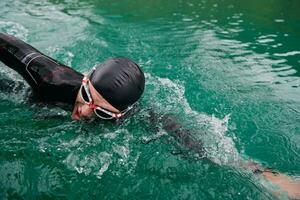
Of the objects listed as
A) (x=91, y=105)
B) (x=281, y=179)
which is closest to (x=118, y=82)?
(x=91, y=105)

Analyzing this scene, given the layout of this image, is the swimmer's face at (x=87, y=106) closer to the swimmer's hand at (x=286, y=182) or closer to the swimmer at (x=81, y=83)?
the swimmer at (x=81, y=83)

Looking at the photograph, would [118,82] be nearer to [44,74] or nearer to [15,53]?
[44,74]

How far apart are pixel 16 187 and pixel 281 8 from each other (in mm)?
14622

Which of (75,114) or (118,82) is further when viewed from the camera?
(75,114)

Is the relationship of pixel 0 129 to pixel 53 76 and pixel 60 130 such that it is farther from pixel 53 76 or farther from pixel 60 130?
pixel 53 76

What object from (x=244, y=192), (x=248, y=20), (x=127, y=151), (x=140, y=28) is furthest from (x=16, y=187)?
(x=248, y=20)

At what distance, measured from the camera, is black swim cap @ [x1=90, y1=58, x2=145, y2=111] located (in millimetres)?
4262

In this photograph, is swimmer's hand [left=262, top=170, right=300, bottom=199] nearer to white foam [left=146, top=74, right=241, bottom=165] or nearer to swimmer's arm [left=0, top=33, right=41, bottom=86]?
white foam [left=146, top=74, right=241, bottom=165]

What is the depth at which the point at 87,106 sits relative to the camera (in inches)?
174

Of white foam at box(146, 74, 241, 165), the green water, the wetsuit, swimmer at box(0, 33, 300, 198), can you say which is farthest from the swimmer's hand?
the wetsuit

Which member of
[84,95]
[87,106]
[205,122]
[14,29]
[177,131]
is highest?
[84,95]

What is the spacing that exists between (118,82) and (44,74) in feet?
4.22

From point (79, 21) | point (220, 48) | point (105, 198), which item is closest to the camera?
point (105, 198)

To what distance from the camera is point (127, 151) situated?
4879 mm
